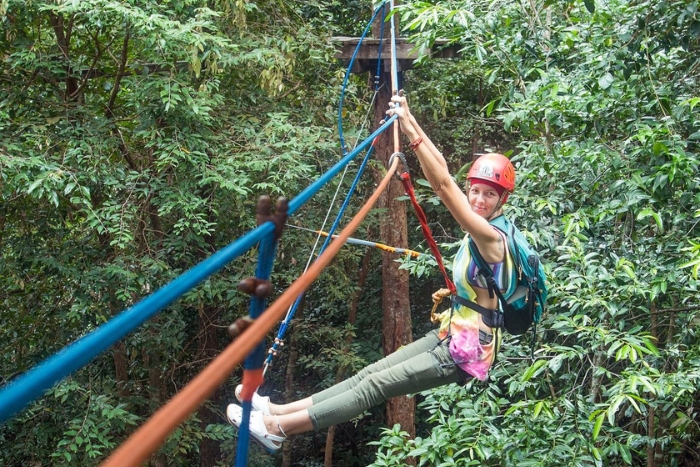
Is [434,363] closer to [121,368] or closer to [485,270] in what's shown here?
[485,270]

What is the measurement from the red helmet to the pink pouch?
1.75 ft

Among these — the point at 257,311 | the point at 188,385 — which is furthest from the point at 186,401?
the point at 257,311

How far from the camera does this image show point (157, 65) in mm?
4695

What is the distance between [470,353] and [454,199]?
2.17ft

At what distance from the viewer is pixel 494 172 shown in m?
2.69

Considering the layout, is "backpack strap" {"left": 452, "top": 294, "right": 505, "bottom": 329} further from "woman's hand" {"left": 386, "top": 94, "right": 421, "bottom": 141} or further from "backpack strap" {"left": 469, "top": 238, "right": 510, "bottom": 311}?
"woman's hand" {"left": 386, "top": 94, "right": 421, "bottom": 141}

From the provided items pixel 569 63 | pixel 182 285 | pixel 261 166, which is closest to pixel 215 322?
pixel 261 166

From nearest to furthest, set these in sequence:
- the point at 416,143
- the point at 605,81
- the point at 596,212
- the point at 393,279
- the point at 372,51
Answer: the point at 416,143 < the point at 605,81 < the point at 596,212 < the point at 372,51 < the point at 393,279

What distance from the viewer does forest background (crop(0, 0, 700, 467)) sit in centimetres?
323

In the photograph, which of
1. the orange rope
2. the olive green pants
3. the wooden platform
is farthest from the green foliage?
the orange rope

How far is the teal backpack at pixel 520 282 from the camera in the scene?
258 cm

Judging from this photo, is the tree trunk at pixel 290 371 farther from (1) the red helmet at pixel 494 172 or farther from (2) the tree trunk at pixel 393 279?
(1) the red helmet at pixel 494 172

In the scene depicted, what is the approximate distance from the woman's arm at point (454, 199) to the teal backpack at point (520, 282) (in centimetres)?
5

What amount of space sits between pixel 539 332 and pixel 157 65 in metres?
2.75
